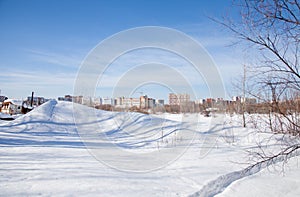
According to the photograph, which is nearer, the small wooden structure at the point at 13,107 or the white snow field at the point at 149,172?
the white snow field at the point at 149,172

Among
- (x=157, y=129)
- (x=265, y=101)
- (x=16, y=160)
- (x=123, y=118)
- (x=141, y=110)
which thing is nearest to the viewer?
(x=265, y=101)

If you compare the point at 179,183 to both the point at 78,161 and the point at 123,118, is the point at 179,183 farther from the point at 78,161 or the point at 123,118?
the point at 123,118

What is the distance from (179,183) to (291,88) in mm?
2061

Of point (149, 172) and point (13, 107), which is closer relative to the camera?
point (149, 172)

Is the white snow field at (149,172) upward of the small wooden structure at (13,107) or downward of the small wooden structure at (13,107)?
downward

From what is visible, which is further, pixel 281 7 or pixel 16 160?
pixel 16 160

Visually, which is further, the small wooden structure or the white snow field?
the small wooden structure

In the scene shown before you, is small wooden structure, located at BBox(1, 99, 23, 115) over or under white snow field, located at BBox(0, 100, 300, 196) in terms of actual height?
over

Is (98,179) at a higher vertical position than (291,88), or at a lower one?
lower

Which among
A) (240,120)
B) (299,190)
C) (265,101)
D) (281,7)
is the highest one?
(281,7)

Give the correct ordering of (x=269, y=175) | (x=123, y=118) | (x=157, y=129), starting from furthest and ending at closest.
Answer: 1. (x=123, y=118)
2. (x=157, y=129)
3. (x=269, y=175)

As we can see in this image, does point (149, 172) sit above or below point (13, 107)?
below

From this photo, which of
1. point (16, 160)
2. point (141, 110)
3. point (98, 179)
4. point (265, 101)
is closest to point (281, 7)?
point (265, 101)

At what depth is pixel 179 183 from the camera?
3.42m
